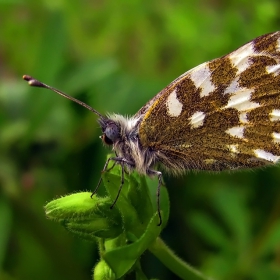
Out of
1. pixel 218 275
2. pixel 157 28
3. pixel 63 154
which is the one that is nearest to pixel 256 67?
pixel 218 275

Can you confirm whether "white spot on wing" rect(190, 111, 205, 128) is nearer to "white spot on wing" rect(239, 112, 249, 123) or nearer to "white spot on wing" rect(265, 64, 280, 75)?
"white spot on wing" rect(239, 112, 249, 123)

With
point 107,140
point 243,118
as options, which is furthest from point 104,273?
point 243,118

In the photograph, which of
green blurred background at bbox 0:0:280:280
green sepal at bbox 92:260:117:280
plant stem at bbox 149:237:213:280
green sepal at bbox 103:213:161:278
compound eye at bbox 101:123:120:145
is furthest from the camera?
green blurred background at bbox 0:0:280:280

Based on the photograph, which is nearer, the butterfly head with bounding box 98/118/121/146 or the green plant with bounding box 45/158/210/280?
the green plant with bounding box 45/158/210/280

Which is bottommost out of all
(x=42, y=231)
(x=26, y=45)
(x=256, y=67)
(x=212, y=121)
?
(x=42, y=231)

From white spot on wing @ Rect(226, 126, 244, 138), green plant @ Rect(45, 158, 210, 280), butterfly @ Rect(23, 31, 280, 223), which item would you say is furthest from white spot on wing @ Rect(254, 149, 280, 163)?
green plant @ Rect(45, 158, 210, 280)

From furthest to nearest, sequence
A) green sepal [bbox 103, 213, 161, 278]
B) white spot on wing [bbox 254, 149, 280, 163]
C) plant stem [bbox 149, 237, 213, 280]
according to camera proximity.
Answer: white spot on wing [bbox 254, 149, 280, 163] → plant stem [bbox 149, 237, 213, 280] → green sepal [bbox 103, 213, 161, 278]

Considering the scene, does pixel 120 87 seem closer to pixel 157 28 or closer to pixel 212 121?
pixel 157 28

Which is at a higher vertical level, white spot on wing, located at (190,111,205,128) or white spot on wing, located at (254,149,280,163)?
white spot on wing, located at (190,111,205,128)
